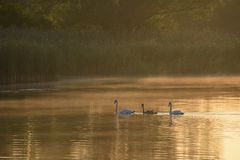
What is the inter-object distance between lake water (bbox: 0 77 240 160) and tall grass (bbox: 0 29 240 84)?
1483mm

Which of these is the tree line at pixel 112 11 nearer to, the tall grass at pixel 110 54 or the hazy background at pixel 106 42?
the hazy background at pixel 106 42

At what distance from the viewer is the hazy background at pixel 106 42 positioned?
43.9m

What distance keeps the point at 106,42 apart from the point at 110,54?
6.83 feet

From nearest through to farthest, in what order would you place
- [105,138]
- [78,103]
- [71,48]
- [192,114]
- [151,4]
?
[105,138] → [192,114] → [78,103] → [71,48] → [151,4]

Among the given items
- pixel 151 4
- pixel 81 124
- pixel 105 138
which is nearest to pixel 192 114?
pixel 81 124

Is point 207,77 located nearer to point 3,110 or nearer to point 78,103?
point 78,103

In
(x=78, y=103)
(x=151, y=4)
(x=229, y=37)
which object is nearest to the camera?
(x=78, y=103)

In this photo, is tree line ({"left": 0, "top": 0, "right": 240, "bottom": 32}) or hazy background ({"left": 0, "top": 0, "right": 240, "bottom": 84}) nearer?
hazy background ({"left": 0, "top": 0, "right": 240, "bottom": 84})

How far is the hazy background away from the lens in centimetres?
4388

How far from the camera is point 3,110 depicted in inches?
1222

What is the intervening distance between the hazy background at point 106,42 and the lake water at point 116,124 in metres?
1.79

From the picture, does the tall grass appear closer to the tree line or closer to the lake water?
the lake water

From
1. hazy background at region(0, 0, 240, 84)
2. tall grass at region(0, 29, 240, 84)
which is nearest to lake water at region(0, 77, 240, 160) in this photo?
tall grass at region(0, 29, 240, 84)

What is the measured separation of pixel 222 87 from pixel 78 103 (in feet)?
34.2
